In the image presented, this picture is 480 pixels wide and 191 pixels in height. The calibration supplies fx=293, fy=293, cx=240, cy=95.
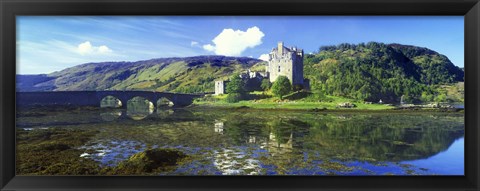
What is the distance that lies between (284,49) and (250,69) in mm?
326

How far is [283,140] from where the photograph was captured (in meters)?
2.43

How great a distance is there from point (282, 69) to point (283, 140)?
0.60 m

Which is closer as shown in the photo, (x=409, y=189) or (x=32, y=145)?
(x=409, y=189)

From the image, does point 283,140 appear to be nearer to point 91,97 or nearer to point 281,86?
point 281,86

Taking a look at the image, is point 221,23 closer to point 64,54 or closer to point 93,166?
point 64,54

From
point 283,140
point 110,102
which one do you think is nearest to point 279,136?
point 283,140

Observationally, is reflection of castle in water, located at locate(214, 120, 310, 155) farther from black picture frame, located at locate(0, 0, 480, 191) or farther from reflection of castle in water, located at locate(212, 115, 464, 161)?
black picture frame, located at locate(0, 0, 480, 191)

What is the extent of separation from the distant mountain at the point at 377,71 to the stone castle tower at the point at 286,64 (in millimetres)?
67

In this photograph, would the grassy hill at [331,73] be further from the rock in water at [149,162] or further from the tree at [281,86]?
the rock in water at [149,162]

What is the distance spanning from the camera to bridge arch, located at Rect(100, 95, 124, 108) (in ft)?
8.05

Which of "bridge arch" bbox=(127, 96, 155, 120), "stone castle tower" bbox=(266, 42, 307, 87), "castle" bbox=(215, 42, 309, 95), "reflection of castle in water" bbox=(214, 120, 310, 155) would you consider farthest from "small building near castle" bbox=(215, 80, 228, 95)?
A: "bridge arch" bbox=(127, 96, 155, 120)

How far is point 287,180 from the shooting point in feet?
7.06

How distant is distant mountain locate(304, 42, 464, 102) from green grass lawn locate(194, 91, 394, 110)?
7 centimetres

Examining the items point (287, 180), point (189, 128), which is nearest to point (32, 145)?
point (189, 128)
